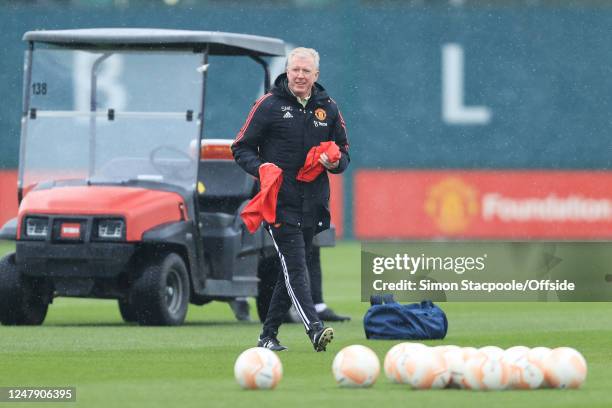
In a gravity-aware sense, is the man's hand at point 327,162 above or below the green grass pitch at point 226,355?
above

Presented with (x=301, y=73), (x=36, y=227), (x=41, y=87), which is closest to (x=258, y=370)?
(x=301, y=73)

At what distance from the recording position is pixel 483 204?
34875 millimetres

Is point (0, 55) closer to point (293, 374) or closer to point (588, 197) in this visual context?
point (588, 197)

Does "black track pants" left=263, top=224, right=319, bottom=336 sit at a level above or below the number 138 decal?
below

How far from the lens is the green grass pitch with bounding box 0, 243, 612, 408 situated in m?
9.17

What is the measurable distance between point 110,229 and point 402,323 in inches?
115

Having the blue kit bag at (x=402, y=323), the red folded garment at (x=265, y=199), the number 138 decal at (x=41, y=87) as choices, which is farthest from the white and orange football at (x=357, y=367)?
the number 138 decal at (x=41, y=87)

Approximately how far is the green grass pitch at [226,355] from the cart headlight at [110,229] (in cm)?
78

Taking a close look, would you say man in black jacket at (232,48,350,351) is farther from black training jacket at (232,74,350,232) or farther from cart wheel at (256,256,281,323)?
cart wheel at (256,256,281,323)

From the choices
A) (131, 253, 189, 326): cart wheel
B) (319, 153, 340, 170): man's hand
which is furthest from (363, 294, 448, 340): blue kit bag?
(131, 253, 189, 326): cart wheel

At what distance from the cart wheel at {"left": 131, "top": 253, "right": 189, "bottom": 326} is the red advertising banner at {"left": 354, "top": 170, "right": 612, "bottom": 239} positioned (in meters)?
19.6

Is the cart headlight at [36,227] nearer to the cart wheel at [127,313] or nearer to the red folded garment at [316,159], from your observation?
the cart wheel at [127,313]

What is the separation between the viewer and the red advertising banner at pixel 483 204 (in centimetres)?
3475

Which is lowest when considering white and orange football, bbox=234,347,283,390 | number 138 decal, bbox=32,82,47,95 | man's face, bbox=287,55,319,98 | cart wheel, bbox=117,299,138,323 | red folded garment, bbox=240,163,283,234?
cart wheel, bbox=117,299,138,323
